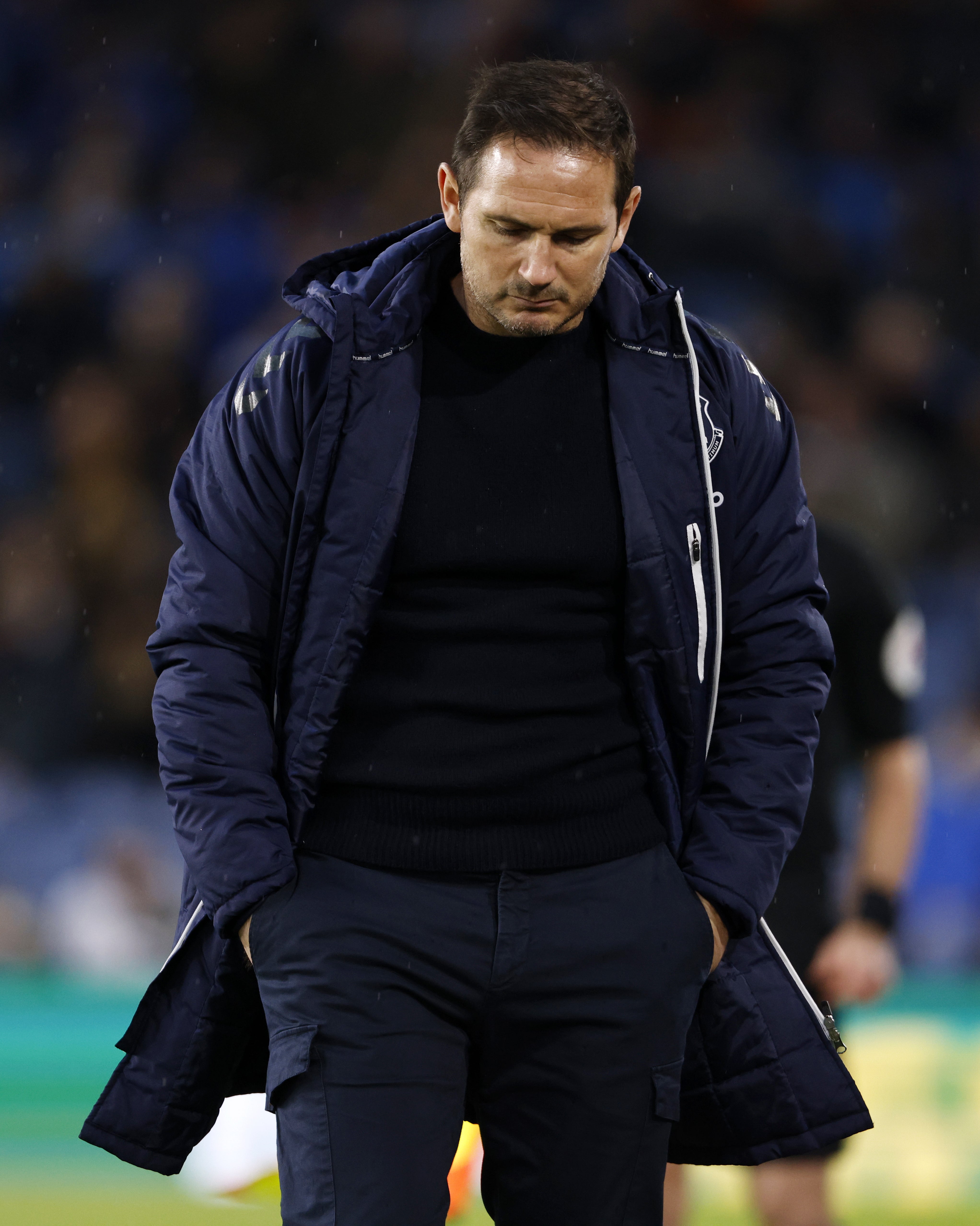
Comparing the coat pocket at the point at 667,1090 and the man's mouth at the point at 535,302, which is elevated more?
the man's mouth at the point at 535,302

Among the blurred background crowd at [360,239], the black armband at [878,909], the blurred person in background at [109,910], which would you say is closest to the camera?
the black armband at [878,909]

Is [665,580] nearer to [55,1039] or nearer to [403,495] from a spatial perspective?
[403,495]

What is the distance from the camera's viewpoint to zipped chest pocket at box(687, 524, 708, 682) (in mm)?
2117

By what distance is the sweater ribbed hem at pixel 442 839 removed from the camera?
200 centimetres

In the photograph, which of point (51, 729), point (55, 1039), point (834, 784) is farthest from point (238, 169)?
point (834, 784)

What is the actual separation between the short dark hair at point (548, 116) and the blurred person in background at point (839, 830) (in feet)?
3.78

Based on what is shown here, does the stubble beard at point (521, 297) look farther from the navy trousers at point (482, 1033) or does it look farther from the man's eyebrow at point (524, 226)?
the navy trousers at point (482, 1033)

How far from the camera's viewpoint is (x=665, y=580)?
2104mm

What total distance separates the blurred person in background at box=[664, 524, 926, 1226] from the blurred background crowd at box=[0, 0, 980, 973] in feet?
8.18

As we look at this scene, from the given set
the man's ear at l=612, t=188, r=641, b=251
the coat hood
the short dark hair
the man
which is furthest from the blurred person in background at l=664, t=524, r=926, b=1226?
the short dark hair

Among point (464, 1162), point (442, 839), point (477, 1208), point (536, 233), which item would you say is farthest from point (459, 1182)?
point (536, 233)

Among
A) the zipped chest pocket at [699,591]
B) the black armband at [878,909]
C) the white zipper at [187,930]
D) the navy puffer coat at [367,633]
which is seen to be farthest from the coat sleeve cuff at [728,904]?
the black armband at [878,909]

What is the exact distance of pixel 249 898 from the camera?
1.97 meters

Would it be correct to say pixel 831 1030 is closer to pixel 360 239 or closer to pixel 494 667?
pixel 494 667
